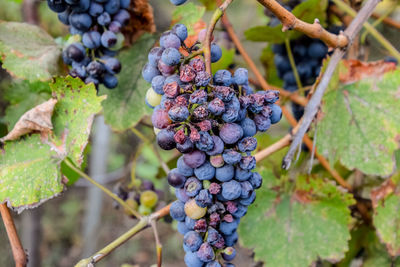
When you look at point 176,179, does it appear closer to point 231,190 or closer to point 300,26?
point 231,190

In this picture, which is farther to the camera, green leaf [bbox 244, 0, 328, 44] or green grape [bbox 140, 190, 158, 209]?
green grape [bbox 140, 190, 158, 209]

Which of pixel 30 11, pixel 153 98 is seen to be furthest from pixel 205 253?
pixel 30 11

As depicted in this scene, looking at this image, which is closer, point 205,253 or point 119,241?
point 205,253

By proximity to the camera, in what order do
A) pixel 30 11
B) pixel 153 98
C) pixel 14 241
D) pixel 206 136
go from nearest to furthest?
pixel 206 136, pixel 153 98, pixel 14 241, pixel 30 11

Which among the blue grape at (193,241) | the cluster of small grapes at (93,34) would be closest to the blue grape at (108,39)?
the cluster of small grapes at (93,34)

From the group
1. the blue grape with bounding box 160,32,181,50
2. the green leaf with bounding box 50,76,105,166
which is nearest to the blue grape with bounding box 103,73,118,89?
the green leaf with bounding box 50,76,105,166

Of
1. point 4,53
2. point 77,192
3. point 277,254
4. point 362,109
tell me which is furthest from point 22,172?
point 77,192

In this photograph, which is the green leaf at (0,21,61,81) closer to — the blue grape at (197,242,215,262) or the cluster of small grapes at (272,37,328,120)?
the blue grape at (197,242,215,262)
